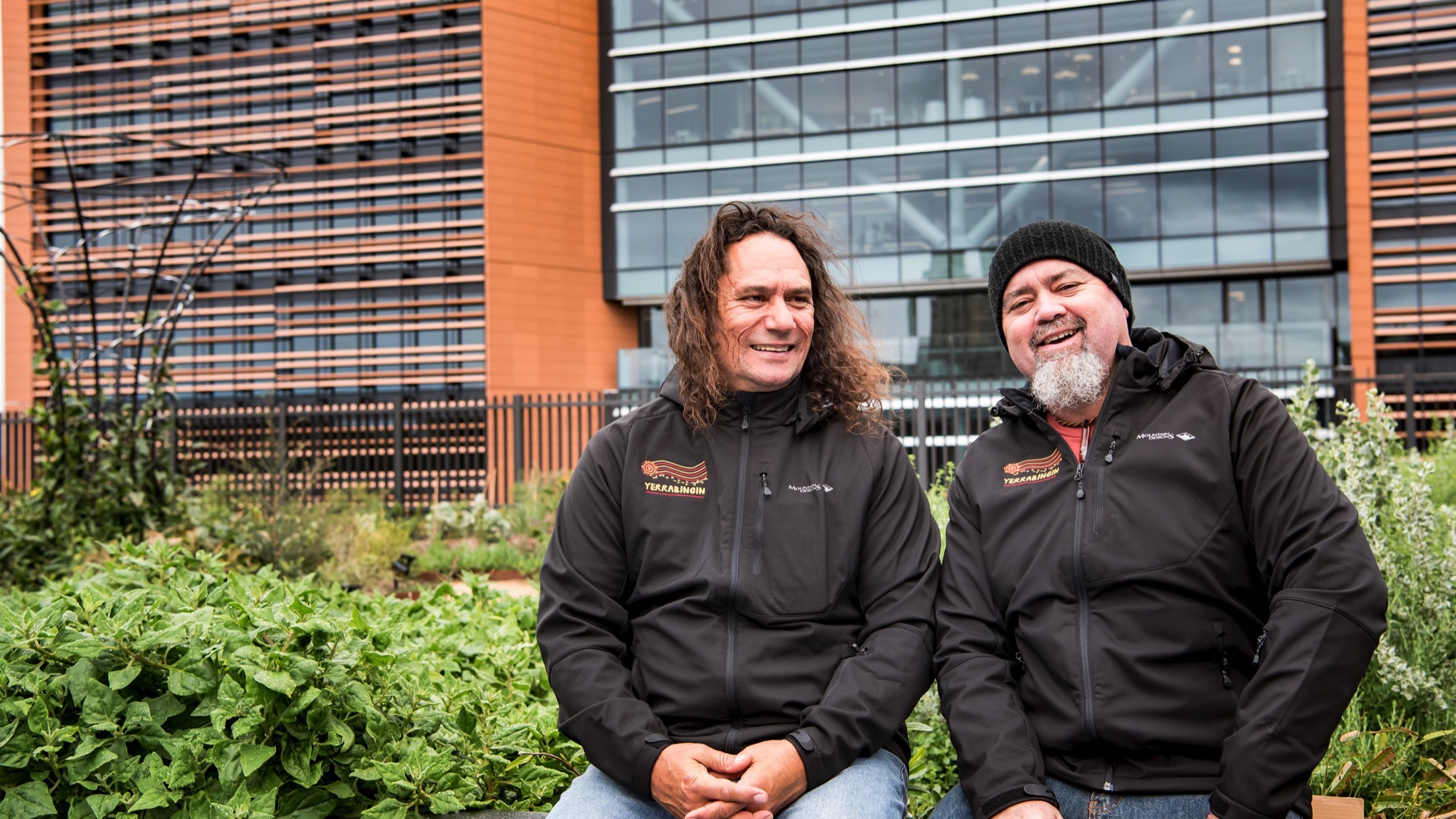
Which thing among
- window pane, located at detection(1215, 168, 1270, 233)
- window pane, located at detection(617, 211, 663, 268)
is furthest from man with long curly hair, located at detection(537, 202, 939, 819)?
window pane, located at detection(617, 211, 663, 268)

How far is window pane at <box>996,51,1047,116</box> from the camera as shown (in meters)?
21.6

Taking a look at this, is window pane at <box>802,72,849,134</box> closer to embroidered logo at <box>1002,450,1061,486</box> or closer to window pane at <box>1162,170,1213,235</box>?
A: window pane at <box>1162,170,1213,235</box>

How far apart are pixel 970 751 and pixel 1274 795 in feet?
1.83

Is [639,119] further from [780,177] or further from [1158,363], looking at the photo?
[1158,363]

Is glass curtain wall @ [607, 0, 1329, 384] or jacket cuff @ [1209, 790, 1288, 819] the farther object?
glass curtain wall @ [607, 0, 1329, 384]

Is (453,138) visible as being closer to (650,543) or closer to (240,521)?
(240,521)

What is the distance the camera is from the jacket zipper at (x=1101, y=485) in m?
2.17

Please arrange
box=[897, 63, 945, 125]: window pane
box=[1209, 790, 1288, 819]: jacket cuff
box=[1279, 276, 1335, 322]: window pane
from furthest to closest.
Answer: box=[897, 63, 945, 125]: window pane, box=[1279, 276, 1335, 322]: window pane, box=[1209, 790, 1288, 819]: jacket cuff

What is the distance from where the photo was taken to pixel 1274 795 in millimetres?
1832

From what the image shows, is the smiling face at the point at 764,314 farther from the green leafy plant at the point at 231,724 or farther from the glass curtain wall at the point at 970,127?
the glass curtain wall at the point at 970,127

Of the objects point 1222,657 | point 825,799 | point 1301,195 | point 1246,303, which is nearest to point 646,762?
point 825,799

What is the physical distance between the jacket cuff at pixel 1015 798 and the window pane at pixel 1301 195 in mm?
21797

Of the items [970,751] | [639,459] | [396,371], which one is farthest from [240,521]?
[396,371]

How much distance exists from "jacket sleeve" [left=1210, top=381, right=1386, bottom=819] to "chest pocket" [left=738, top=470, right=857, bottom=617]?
0.86 metres
